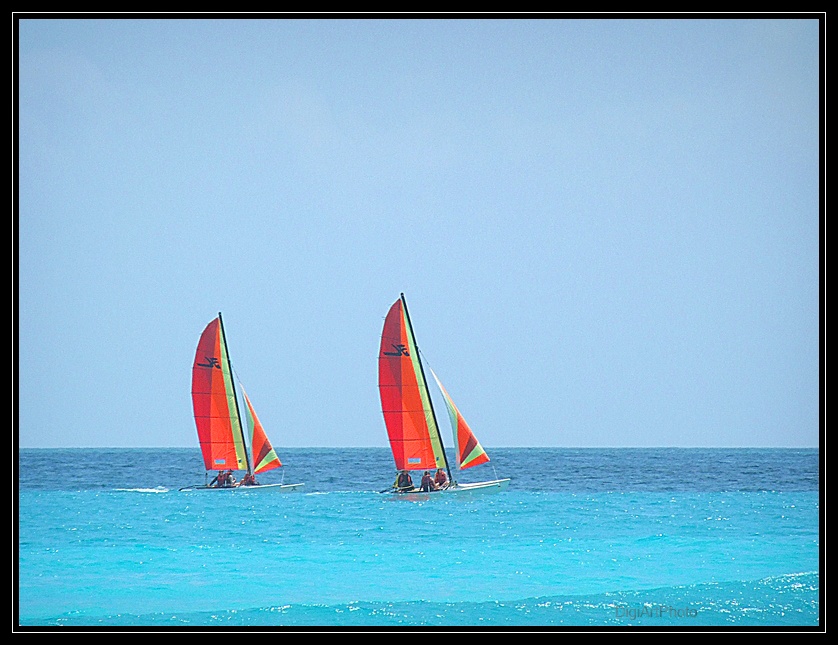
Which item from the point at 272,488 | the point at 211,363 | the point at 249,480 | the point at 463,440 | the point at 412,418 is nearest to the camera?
the point at 211,363

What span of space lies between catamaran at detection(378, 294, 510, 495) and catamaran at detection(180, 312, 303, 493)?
1473 mm

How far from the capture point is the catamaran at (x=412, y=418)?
35.2 feet

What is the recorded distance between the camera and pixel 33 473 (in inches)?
382

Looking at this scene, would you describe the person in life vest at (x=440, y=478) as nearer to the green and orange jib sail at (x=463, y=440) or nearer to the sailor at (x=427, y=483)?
the sailor at (x=427, y=483)

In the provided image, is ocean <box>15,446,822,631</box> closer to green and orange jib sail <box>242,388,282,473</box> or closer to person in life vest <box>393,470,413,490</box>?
person in life vest <box>393,470,413,490</box>

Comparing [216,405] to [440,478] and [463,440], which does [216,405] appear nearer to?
[440,478]

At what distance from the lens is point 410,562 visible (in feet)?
30.4

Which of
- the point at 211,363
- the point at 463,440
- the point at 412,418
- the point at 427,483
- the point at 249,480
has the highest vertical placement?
the point at 211,363

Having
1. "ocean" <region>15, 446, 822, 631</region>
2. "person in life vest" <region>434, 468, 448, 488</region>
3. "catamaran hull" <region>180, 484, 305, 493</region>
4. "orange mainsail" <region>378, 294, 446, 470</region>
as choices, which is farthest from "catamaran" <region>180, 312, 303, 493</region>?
"person in life vest" <region>434, 468, 448, 488</region>

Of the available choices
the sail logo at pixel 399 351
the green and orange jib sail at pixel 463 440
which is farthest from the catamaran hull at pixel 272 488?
the sail logo at pixel 399 351

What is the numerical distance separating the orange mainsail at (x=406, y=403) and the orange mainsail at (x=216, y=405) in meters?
1.69

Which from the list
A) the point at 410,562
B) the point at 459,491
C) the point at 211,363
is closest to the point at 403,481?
the point at 459,491

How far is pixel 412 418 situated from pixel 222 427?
283cm
